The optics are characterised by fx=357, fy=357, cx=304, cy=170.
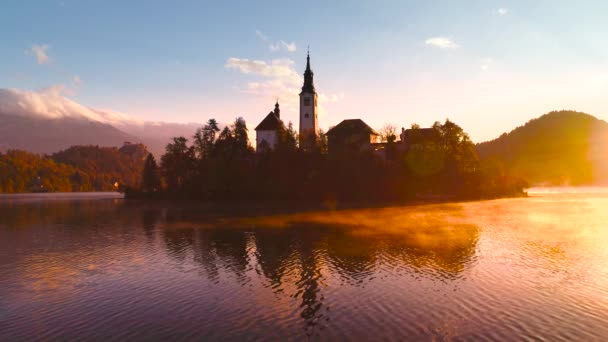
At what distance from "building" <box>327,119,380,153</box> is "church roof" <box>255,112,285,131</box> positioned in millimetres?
20748

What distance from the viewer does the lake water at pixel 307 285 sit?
680 inches

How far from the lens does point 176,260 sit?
32.0 metres

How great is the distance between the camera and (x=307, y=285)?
2439cm

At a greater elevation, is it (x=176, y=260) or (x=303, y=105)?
(x=303, y=105)

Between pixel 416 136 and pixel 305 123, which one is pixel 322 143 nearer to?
pixel 305 123

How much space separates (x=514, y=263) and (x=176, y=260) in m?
29.2

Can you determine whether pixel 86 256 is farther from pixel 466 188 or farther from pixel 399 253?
pixel 466 188

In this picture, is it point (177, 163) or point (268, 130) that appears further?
point (268, 130)

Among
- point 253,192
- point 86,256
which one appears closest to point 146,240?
point 86,256

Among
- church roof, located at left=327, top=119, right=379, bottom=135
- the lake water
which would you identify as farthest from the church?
the lake water

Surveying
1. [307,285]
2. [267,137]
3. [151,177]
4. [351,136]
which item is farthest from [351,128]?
[307,285]

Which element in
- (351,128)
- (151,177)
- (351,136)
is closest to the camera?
(351,136)

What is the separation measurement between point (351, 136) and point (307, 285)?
318 ft

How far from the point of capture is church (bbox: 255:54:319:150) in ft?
376
